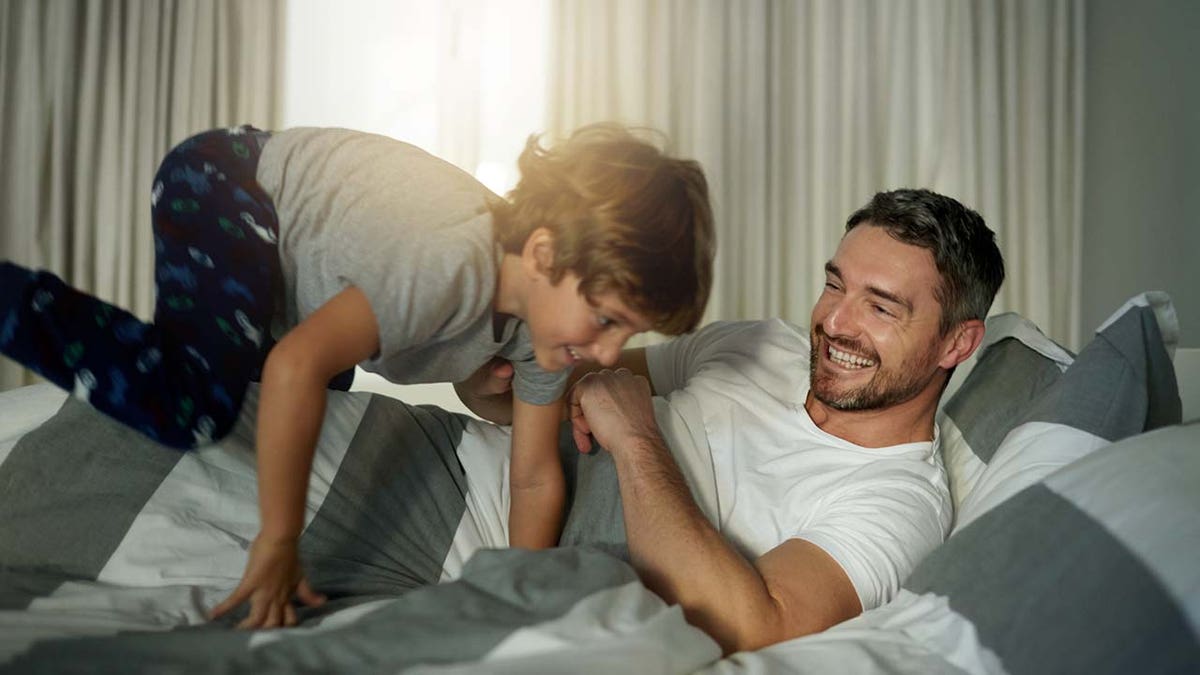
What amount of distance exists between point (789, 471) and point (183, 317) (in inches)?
36.9

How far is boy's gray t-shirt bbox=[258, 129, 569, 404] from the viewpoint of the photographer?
48.8 inches

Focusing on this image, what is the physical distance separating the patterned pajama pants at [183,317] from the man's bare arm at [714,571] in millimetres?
579

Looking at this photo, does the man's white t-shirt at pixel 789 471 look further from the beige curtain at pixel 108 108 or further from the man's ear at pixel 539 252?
the beige curtain at pixel 108 108

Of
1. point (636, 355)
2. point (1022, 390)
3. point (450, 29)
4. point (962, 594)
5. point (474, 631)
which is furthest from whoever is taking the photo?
point (450, 29)

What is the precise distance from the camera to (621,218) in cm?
126

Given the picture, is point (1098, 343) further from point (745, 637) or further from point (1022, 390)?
point (745, 637)

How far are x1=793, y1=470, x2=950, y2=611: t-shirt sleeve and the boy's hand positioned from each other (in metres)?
0.69

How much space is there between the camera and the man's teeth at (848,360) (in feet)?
5.44

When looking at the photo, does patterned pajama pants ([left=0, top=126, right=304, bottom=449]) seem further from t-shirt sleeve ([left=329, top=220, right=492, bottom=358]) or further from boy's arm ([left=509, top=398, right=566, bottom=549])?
boy's arm ([left=509, top=398, right=566, bottom=549])

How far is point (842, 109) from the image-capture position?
3.73 metres

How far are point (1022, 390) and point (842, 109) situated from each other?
2.34 metres

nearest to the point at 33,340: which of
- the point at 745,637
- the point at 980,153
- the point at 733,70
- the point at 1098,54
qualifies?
the point at 745,637

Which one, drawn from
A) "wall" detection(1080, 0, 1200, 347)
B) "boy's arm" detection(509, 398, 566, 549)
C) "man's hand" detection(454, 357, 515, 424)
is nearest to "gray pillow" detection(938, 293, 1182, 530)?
"boy's arm" detection(509, 398, 566, 549)

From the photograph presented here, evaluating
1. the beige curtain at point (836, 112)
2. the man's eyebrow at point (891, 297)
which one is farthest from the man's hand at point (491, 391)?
the beige curtain at point (836, 112)
